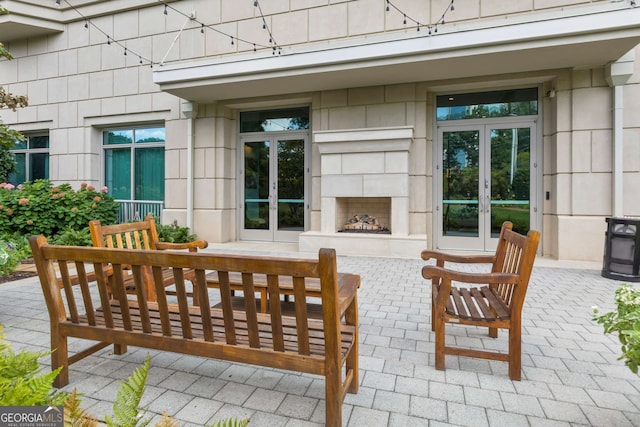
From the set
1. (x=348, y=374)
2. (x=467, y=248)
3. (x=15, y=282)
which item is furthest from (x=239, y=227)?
(x=348, y=374)

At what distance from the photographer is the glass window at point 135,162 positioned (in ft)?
31.3

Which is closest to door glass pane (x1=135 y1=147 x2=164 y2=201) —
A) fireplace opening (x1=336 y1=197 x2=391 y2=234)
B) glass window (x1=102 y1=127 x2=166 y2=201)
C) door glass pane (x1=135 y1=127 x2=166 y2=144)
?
glass window (x1=102 y1=127 x2=166 y2=201)

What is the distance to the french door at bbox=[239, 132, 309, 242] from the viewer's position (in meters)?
8.62

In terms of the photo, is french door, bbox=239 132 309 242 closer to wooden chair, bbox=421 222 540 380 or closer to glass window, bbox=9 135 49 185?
wooden chair, bbox=421 222 540 380

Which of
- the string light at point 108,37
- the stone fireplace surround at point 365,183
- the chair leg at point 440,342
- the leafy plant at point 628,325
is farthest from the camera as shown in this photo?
the string light at point 108,37

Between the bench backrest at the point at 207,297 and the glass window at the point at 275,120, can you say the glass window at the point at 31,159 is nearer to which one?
the glass window at the point at 275,120

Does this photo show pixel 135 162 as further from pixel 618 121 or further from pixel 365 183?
pixel 618 121

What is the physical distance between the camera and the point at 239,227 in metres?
9.07

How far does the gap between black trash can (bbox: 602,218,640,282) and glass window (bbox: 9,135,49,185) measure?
13699 millimetres

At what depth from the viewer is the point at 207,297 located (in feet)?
6.06

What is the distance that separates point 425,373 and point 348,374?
25.3 inches

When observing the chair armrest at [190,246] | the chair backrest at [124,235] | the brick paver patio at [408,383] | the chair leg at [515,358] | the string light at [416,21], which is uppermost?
the string light at [416,21]

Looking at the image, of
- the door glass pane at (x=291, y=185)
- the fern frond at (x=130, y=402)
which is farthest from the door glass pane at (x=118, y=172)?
the fern frond at (x=130, y=402)

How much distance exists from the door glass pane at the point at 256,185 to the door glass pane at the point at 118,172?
142 inches
